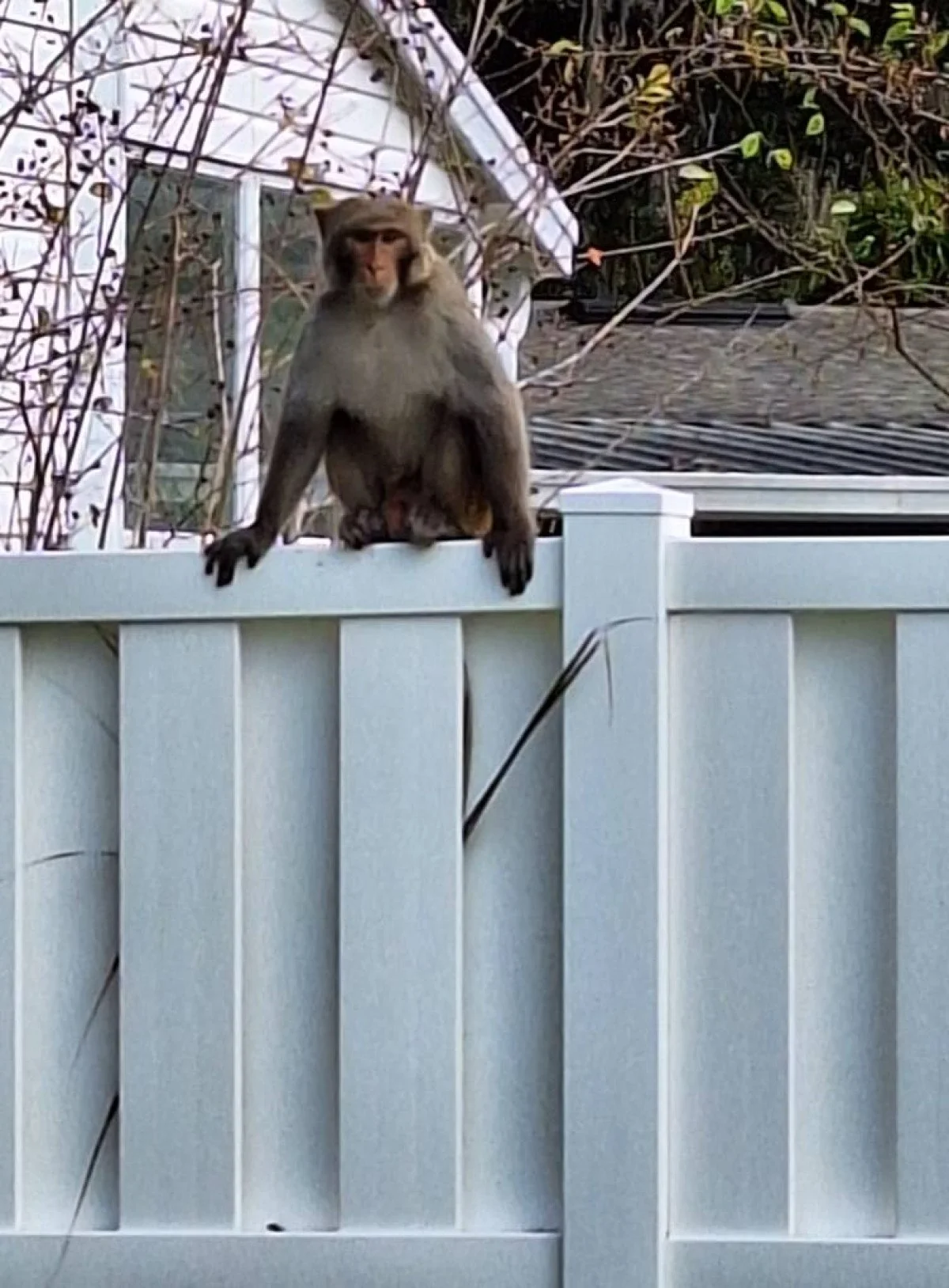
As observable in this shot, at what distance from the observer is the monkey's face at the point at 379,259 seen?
412cm

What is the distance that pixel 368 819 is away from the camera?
2984 mm

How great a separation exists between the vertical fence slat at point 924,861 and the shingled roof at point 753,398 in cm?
603

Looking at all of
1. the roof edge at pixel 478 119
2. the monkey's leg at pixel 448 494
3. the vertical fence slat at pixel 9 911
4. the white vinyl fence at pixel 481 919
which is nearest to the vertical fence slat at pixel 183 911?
the white vinyl fence at pixel 481 919

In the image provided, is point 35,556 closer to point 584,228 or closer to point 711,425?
point 711,425

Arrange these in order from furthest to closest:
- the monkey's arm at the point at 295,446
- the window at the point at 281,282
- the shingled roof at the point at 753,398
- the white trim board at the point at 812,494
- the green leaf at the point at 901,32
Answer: the shingled roof at the point at 753,398 < the white trim board at the point at 812,494 < the green leaf at the point at 901,32 < the window at the point at 281,282 < the monkey's arm at the point at 295,446

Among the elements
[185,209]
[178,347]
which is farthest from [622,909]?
[178,347]

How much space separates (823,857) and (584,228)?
19865 millimetres

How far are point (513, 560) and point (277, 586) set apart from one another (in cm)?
28

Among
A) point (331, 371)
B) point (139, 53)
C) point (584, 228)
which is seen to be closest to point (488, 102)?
point (139, 53)

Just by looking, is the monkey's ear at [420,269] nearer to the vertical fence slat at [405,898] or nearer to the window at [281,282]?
the vertical fence slat at [405,898]

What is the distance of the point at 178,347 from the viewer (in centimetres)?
729

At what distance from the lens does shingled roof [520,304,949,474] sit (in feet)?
34.8

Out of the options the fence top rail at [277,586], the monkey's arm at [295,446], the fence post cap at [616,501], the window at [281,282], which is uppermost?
the window at [281,282]

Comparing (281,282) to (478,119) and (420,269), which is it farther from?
(478,119)
